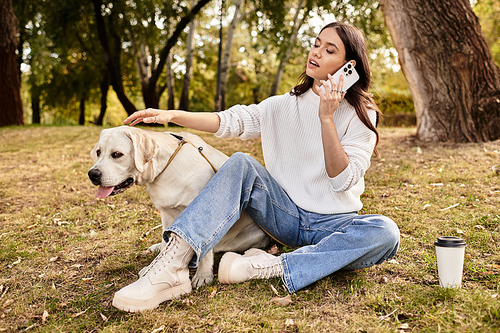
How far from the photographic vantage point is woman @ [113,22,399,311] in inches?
94.9

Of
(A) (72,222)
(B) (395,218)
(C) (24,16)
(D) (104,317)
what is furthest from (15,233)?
(C) (24,16)

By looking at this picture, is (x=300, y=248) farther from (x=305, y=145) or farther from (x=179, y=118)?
(x=179, y=118)

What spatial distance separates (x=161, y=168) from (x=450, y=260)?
2055mm

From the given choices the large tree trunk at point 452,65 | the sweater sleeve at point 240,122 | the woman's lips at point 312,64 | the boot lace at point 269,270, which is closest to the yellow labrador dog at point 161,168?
the sweater sleeve at point 240,122

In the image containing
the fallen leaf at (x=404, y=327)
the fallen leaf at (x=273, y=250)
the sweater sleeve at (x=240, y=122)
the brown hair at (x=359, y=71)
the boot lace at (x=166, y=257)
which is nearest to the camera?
the fallen leaf at (x=404, y=327)

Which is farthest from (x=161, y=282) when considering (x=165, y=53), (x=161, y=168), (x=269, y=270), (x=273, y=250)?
(x=165, y=53)

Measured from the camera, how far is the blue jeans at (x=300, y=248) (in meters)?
2.40

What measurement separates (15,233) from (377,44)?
50.9 feet

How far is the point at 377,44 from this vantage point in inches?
621

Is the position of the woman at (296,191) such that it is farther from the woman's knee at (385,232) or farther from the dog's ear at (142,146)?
the dog's ear at (142,146)

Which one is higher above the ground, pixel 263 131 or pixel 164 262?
pixel 263 131

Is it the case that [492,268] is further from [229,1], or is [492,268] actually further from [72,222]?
[229,1]

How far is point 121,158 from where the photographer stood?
2.68 m

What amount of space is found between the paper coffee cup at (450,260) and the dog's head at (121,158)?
6.63 feet
